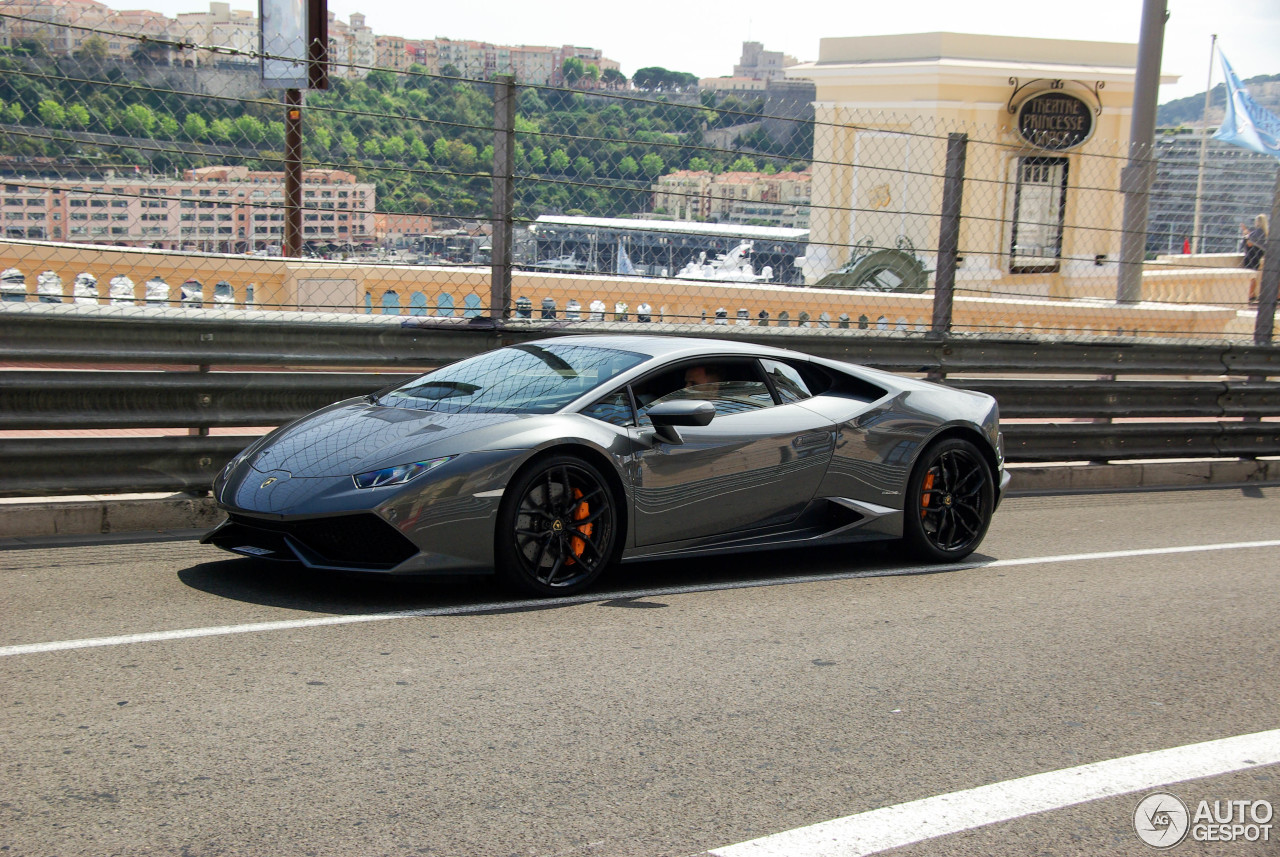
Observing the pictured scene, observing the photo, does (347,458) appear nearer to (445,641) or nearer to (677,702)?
(445,641)

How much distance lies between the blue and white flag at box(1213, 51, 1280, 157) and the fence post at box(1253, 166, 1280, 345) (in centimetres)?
1533

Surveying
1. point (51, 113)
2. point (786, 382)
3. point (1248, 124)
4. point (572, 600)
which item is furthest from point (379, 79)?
point (1248, 124)

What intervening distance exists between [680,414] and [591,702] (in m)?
1.95

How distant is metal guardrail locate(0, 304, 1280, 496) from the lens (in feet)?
22.8

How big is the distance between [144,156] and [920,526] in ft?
15.6

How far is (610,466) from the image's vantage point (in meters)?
5.98

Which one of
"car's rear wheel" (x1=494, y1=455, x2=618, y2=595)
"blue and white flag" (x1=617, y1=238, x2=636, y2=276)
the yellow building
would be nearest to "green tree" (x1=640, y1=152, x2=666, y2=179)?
"blue and white flag" (x1=617, y1=238, x2=636, y2=276)

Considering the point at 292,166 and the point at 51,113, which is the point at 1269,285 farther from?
the point at 51,113

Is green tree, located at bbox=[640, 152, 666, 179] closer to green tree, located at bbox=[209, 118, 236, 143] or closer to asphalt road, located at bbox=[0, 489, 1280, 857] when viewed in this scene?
green tree, located at bbox=[209, 118, 236, 143]

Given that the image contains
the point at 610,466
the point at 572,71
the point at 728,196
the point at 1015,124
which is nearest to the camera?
the point at 610,466

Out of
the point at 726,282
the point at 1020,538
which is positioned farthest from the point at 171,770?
the point at 726,282

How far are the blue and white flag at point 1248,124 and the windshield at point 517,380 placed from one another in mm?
22431

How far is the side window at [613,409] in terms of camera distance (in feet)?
20.1

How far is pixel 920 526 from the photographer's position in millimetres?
7148
